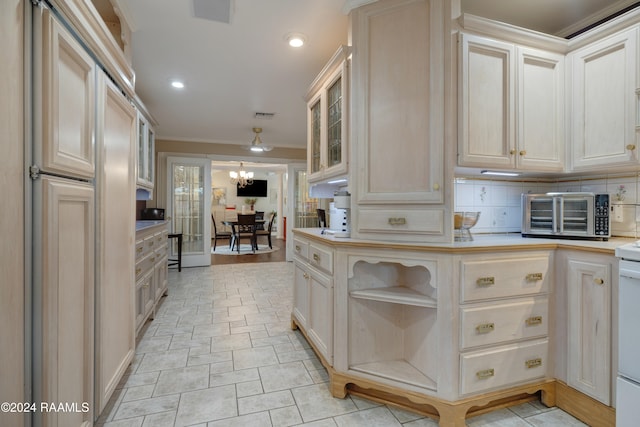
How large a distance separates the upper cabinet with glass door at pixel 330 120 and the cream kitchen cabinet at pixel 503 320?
3.41ft

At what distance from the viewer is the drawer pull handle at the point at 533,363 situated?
1706 millimetres

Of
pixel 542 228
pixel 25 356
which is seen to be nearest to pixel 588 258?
pixel 542 228

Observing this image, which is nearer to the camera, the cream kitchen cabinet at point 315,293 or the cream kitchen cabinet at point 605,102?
the cream kitchen cabinet at point 605,102

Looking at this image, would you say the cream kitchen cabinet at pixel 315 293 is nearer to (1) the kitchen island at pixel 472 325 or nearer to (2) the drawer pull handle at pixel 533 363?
(1) the kitchen island at pixel 472 325

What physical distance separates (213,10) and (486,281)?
2382mm

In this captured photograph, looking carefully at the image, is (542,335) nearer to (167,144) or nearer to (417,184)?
(417,184)

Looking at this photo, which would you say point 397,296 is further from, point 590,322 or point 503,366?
point 590,322

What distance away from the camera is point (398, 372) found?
177 cm

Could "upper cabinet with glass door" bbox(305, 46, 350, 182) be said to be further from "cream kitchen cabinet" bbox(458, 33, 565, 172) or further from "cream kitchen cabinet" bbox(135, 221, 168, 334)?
"cream kitchen cabinet" bbox(135, 221, 168, 334)

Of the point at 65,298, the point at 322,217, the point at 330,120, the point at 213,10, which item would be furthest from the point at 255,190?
the point at 65,298

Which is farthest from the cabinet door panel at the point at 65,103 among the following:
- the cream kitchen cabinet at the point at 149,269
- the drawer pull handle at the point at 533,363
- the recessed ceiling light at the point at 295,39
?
the drawer pull handle at the point at 533,363

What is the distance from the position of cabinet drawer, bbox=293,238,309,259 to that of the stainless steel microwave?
5.08 ft

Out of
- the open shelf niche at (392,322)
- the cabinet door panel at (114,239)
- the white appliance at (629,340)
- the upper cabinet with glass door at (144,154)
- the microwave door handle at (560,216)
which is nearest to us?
the white appliance at (629,340)

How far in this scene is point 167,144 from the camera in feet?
18.4
